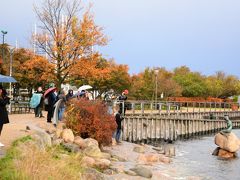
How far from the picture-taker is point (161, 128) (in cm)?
3634

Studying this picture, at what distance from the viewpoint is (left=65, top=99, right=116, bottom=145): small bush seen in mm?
20875

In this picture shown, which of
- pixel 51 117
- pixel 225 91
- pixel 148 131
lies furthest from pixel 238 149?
pixel 225 91

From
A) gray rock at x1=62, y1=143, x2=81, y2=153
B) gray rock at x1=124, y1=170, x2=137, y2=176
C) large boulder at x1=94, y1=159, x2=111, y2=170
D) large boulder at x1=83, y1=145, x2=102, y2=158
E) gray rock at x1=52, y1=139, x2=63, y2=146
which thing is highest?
gray rock at x1=52, y1=139, x2=63, y2=146

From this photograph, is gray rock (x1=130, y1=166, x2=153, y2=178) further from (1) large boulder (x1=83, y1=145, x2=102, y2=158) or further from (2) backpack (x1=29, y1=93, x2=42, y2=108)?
(2) backpack (x1=29, y1=93, x2=42, y2=108)

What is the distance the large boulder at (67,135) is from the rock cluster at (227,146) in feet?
34.4

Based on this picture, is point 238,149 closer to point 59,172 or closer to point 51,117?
point 51,117

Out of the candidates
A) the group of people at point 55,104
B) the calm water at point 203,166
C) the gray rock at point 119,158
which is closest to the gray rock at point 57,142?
the gray rock at point 119,158

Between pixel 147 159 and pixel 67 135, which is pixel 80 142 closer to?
pixel 67 135

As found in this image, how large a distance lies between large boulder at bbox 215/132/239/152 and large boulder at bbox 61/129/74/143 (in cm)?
1077

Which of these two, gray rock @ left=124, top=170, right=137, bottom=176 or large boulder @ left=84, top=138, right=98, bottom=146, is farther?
large boulder @ left=84, top=138, right=98, bottom=146

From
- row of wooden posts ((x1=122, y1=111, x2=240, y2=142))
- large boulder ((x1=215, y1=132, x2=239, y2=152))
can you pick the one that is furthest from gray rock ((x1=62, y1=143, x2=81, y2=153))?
row of wooden posts ((x1=122, y1=111, x2=240, y2=142))

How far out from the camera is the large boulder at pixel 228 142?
84.9 ft

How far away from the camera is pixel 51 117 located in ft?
77.8

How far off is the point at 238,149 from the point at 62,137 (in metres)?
13.1
